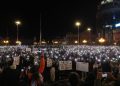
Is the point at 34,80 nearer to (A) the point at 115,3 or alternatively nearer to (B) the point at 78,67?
(B) the point at 78,67

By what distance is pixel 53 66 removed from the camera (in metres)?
19.5

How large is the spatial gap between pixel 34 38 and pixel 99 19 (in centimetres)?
8687

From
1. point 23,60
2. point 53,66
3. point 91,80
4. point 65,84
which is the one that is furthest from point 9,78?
point 23,60

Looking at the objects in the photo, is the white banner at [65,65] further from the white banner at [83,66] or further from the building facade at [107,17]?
the building facade at [107,17]

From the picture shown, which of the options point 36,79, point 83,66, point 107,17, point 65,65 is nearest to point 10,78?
point 36,79

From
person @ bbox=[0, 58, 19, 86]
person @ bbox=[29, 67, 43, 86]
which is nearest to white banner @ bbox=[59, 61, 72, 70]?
person @ bbox=[29, 67, 43, 86]

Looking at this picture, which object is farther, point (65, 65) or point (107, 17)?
point (107, 17)

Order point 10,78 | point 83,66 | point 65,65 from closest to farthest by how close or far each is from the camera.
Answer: point 10,78
point 83,66
point 65,65

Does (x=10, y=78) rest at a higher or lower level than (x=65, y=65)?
lower

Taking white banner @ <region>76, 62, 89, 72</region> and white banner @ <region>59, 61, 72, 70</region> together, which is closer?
white banner @ <region>76, 62, 89, 72</region>

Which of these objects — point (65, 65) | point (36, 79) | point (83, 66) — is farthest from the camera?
point (65, 65)

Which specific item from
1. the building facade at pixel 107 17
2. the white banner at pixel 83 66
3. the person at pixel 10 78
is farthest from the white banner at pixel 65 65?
the building facade at pixel 107 17

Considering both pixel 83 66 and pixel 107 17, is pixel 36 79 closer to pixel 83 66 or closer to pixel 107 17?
pixel 83 66

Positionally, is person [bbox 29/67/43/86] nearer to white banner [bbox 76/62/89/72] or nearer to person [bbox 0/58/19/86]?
person [bbox 0/58/19/86]
